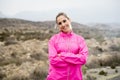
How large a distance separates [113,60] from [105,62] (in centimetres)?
57

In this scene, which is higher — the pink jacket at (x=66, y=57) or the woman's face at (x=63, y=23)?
the woman's face at (x=63, y=23)

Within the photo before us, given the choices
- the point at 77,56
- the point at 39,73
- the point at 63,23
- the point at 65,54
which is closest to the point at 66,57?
the point at 65,54

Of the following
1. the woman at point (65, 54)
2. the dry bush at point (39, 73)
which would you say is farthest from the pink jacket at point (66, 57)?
the dry bush at point (39, 73)

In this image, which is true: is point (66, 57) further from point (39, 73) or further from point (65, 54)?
point (39, 73)

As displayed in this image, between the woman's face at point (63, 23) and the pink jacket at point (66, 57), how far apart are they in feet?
0.22

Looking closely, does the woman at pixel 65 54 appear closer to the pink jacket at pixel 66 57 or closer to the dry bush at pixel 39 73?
the pink jacket at pixel 66 57

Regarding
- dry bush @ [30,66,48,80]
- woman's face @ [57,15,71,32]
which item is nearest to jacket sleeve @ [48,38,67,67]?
woman's face @ [57,15,71,32]

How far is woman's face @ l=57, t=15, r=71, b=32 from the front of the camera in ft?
12.7

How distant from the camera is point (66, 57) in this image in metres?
3.74

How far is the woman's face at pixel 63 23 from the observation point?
12.7 feet

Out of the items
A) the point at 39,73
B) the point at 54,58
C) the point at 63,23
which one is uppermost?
the point at 63,23

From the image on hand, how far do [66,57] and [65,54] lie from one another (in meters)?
0.04

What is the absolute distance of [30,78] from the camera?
12156mm

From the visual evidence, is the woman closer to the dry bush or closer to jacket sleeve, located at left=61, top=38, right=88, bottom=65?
jacket sleeve, located at left=61, top=38, right=88, bottom=65
